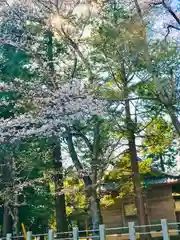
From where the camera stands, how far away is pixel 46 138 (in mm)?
12180

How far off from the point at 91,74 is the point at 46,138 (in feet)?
9.90

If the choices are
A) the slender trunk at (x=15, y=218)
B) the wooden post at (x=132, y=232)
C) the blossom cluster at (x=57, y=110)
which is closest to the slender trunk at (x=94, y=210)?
the blossom cluster at (x=57, y=110)

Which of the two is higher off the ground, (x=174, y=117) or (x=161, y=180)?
(x=174, y=117)

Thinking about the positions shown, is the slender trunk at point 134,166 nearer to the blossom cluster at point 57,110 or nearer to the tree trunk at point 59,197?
the blossom cluster at point 57,110

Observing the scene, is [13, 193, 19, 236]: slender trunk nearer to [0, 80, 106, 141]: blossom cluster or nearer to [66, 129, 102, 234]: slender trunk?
[0, 80, 106, 141]: blossom cluster

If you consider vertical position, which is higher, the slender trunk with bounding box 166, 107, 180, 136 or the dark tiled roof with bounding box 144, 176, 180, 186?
the slender trunk with bounding box 166, 107, 180, 136

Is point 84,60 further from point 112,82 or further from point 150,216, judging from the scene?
point 150,216

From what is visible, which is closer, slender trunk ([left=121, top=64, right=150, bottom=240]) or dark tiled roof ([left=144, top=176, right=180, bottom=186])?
slender trunk ([left=121, top=64, right=150, bottom=240])

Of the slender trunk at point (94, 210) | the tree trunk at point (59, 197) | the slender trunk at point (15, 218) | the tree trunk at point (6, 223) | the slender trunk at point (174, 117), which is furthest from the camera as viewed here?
the tree trunk at point (6, 223)

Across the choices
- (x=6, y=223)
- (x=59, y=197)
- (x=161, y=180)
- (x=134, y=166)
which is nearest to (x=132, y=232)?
(x=134, y=166)

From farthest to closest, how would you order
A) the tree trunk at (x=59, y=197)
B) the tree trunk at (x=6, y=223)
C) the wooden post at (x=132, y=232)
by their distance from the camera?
the tree trunk at (x=6, y=223), the tree trunk at (x=59, y=197), the wooden post at (x=132, y=232)

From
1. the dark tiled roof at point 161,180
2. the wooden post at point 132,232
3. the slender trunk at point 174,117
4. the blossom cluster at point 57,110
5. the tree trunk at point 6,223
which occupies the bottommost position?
the wooden post at point 132,232

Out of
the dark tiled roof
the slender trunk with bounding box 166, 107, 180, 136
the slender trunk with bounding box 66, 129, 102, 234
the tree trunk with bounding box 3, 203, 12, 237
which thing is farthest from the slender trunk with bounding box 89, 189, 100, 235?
the dark tiled roof

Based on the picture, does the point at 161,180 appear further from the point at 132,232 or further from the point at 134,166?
the point at 132,232
